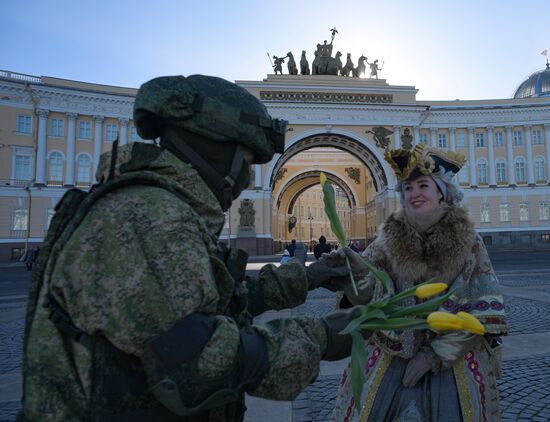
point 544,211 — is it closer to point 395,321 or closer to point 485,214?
point 485,214

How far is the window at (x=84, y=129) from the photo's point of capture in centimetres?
2770

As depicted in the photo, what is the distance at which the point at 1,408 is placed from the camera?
321 cm

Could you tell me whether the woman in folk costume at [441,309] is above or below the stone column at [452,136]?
below

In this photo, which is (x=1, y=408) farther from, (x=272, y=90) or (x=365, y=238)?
(x=365, y=238)

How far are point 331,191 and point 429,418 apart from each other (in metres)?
1.35

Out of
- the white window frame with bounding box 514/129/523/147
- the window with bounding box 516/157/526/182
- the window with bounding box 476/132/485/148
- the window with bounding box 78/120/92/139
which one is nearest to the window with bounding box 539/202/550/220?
the window with bounding box 516/157/526/182

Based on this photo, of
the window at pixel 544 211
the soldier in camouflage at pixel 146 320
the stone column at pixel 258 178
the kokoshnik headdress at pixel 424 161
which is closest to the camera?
the soldier in camouflage at pixel 146 320

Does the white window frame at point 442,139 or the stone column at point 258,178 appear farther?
the white window frame at point 442,139

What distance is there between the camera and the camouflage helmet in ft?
3.89

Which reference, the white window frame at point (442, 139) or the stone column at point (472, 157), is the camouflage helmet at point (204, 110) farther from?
the stone column at point (472, 157)

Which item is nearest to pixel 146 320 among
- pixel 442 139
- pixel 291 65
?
pixel 291 65

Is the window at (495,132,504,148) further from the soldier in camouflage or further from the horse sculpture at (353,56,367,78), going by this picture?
the soldier in camouflage

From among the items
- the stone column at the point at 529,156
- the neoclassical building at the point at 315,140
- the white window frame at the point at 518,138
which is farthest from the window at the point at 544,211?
the white window frame at the point at 518,138

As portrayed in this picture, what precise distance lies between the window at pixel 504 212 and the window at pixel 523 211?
3.14 ft
